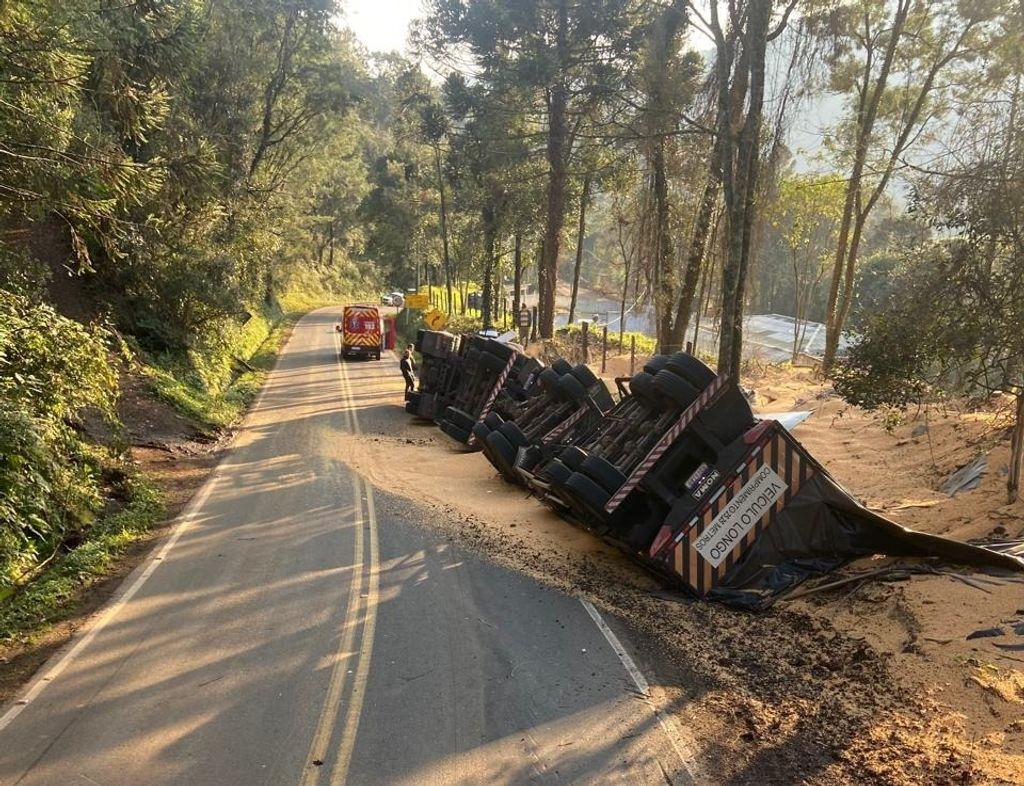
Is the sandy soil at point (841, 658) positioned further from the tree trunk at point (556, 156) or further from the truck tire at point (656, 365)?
the tree trunk at point (556, 156)

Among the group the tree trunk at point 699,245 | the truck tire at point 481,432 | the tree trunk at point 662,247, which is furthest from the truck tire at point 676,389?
the tree trunk at point 662,247

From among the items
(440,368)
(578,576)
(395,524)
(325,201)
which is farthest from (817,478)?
(325,201)

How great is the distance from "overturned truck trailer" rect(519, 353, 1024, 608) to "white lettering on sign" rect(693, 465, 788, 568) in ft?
0.04

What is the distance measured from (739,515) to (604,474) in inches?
61.9

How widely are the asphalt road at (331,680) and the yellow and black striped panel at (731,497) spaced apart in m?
1.30

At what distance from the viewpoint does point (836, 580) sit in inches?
282

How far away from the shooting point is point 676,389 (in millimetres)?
8039

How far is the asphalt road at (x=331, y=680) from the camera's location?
183 inches

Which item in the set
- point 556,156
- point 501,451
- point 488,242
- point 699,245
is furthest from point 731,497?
point 488,242

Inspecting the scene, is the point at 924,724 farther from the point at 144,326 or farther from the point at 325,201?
the point at 325,201

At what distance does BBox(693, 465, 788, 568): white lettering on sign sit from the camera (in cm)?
732

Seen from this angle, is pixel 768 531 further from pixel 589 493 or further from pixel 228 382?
pixel 228 382

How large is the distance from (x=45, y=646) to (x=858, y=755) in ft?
22.9

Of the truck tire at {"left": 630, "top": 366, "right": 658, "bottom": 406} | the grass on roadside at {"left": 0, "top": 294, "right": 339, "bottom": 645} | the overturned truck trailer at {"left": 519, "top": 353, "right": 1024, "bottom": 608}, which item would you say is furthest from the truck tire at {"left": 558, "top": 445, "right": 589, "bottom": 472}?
the grass on roadside at {"left": 0, "top": 294, "right": 339, "bottom": 645}
